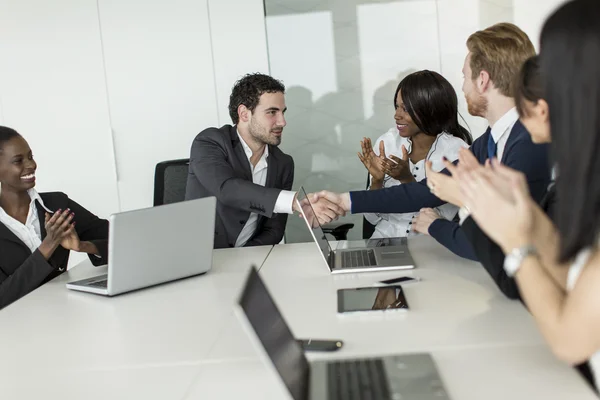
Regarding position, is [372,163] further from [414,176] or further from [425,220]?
[425,220]

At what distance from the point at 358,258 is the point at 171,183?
5.43ft

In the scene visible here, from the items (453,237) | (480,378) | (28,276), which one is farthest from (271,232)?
(480,378)

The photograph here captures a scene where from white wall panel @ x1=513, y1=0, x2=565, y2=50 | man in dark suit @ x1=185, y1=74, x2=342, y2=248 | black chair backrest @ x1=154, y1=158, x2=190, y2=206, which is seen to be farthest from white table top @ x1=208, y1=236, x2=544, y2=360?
white wall panel @ x1=513, y1=0, x2=565, y2=50

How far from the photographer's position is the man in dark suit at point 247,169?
327 cm

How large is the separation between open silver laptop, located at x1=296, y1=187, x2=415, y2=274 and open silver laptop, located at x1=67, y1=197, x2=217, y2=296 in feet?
1.20

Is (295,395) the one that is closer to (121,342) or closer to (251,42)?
(121,342)

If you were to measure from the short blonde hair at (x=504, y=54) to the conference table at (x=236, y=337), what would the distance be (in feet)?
2.14

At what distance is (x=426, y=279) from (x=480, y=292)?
0.79 feet

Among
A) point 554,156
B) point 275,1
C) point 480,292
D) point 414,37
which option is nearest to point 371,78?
point 414,37

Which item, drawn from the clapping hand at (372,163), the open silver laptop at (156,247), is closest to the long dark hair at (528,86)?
the open silver laptop at (156,247)

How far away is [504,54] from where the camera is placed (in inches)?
95.0

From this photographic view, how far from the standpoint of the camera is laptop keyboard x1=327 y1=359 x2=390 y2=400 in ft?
4.23

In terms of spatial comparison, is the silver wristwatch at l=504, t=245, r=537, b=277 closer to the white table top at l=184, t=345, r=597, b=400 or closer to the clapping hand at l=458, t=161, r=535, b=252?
the clapping hand at l=458, t=161, r=535, b=252

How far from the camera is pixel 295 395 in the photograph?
4.02 feet
